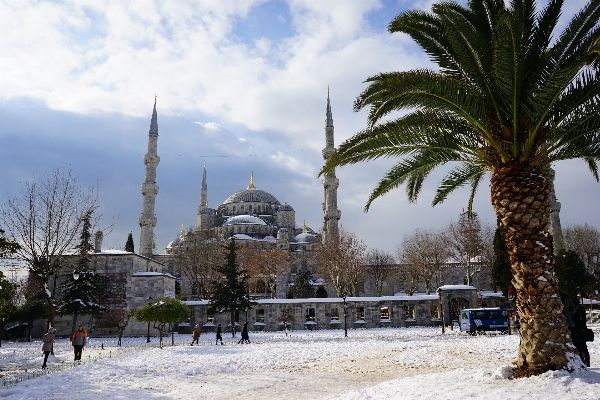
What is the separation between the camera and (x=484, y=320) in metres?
25.2

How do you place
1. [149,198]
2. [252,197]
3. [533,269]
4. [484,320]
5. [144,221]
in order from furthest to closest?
[252,197]
[149,198]
[144,221]
[484,320]
[533,269]

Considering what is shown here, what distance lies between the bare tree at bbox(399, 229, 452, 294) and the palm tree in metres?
35.4

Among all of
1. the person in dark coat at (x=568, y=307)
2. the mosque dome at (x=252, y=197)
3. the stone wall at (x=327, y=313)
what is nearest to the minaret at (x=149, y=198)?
the stone wall at (x=327, y=313)

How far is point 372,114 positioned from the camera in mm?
8469

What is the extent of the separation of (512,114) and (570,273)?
95.6 ft

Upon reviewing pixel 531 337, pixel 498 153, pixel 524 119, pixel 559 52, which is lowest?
pixel 531 337

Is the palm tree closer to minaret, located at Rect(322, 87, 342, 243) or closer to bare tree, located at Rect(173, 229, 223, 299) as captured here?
bare tree, located at Rect(173, 229, 223, 299)

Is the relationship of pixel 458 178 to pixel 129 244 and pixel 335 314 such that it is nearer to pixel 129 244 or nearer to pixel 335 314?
pixel 335 314

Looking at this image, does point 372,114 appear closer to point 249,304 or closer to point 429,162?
point 429,162

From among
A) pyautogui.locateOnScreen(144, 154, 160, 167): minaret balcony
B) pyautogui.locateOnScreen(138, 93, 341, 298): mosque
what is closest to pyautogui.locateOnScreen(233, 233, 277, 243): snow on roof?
pyautogui.locateOnScreen(138, 93, 341, 298): mosque

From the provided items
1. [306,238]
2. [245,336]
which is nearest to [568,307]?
[245,336]

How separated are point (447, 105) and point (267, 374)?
756cm

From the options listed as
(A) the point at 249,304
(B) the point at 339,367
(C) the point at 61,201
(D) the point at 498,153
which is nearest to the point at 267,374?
(B) the point at 339,367

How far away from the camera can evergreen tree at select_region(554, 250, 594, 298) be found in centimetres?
3100
